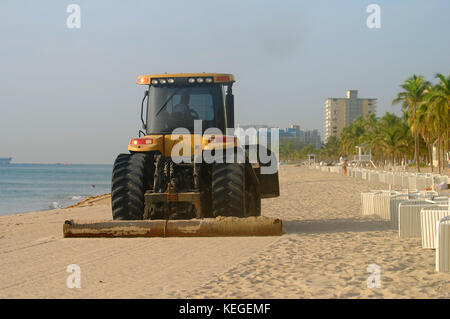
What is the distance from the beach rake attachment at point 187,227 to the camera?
986cm

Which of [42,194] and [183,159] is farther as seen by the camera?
[42,194]

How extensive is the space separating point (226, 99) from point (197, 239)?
8.57 ft

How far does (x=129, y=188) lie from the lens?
1027cm

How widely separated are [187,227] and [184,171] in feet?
4.01

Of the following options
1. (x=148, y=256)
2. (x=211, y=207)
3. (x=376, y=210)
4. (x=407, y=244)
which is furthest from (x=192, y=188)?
(x=376, y=210)

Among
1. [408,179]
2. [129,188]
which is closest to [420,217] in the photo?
[129,188]

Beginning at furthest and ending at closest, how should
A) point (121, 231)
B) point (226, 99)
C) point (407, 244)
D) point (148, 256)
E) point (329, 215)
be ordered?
point (329, 215) < point (226, 99) < point (121, 231) < point (407, 244) < point (148, 256)

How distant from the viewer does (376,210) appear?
14.4 m

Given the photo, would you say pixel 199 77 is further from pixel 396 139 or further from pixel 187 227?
pixel 396 139

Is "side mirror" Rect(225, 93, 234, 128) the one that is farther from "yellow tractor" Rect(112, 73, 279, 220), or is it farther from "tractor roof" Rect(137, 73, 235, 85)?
"tractor roof" Rect(137, 73, 235, 85)

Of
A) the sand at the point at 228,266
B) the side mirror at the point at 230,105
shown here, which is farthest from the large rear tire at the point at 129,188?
the side mirror at the point at 230,105

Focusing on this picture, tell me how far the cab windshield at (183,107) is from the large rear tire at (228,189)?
93 cm

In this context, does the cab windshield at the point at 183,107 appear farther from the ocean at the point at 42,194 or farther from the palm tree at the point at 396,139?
the palm tree at the point at 396,139
